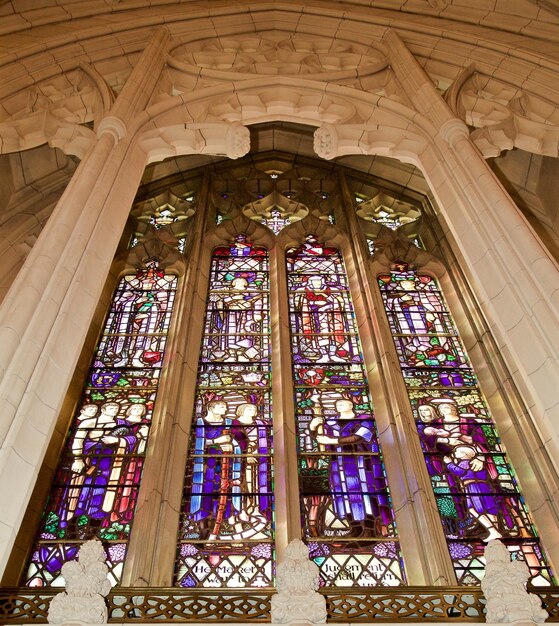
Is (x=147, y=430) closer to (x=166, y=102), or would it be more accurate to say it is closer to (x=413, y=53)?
(x=166, y=102)

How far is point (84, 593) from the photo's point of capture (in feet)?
10.3

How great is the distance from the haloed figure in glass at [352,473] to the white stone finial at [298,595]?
189 cm

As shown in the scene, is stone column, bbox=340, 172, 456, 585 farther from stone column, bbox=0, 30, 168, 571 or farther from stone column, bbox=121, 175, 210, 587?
stone column, bbox=0, 30, 168, 571

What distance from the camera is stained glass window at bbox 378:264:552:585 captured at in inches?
202

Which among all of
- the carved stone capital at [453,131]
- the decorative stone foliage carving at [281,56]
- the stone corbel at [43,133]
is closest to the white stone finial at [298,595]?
the carved stone capital at [453,131]

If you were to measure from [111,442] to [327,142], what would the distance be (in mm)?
3221

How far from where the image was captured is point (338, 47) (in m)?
8.59

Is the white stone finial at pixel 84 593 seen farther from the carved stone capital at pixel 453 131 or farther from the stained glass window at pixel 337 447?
the carved stone capital at pixel 453 131

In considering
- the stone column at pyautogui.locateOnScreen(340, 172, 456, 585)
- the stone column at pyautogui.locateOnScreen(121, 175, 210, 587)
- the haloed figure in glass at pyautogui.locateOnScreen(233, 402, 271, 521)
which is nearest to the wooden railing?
the stone column at pyautogui.locateOnScreen(121, 175, 210, 587)

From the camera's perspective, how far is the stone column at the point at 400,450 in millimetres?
4777

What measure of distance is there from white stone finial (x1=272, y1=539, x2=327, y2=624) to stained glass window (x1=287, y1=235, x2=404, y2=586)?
4.80 ft

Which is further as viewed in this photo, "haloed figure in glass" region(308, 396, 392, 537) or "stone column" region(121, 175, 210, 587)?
"haloed figure in glass" region(308, 396, 392, 537)

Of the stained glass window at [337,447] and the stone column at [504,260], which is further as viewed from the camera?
the stained glass window at [337,447]

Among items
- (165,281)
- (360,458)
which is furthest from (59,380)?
(165,281)
